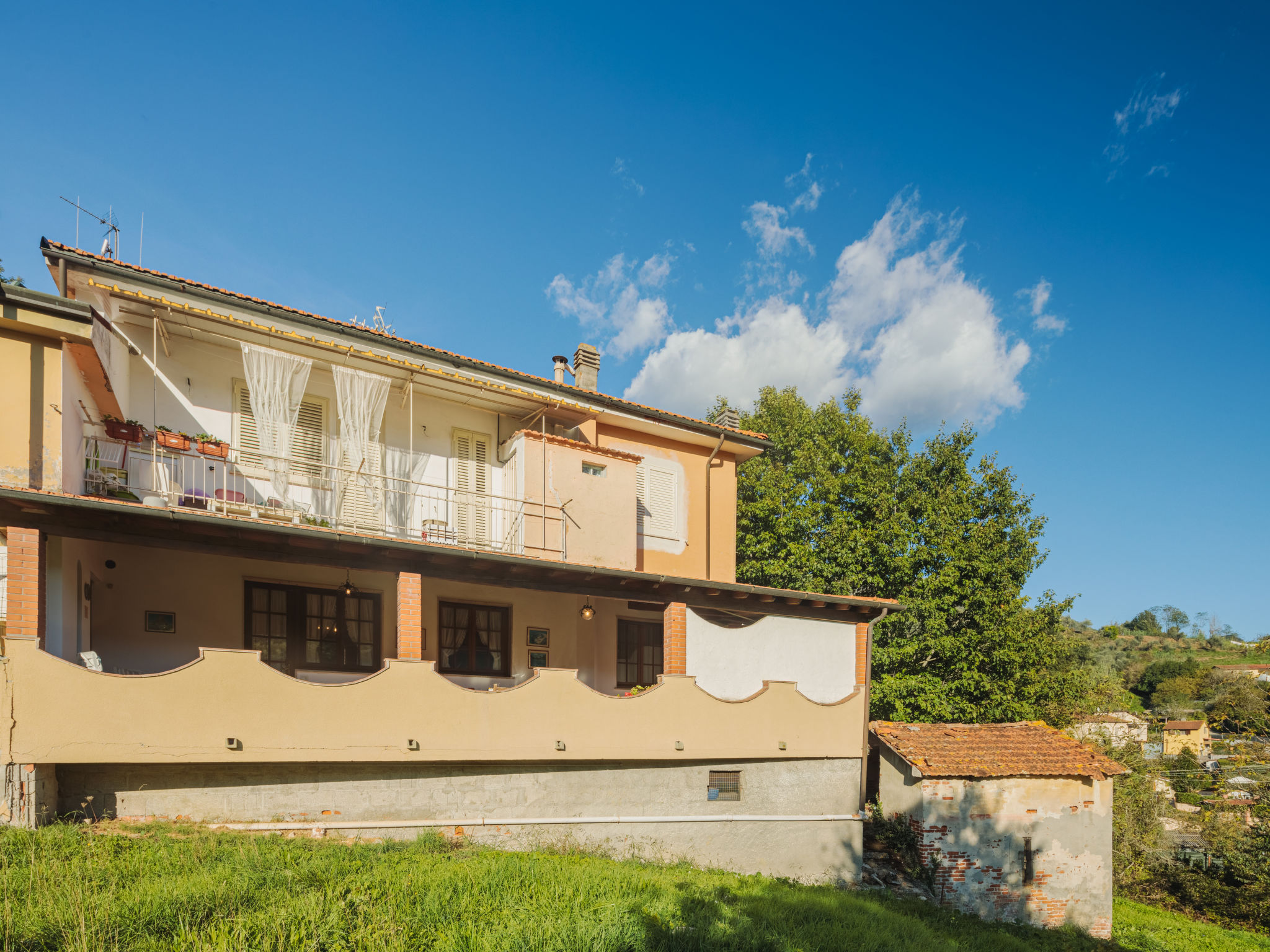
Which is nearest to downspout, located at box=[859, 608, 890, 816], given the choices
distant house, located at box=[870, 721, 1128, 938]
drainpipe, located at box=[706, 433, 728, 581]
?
distant house, located at box=[870, 721, 1128, 938]

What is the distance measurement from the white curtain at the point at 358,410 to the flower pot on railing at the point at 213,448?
1796mm

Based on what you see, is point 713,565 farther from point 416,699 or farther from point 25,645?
point 25,645

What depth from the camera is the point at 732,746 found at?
43.3ft

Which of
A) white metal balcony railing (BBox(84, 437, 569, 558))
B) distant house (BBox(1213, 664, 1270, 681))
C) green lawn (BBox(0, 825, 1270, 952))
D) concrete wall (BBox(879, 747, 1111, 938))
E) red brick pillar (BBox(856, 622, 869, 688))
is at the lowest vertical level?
distant house (BBox(1213, 664, 1270, 681))

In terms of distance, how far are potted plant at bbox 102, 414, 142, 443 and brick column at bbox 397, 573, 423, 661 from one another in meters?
4.50

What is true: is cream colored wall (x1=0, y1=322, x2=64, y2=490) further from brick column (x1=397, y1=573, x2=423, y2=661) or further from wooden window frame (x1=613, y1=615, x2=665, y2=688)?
wooden window frame (x1=613, y1=615, x2=665, y2=688)

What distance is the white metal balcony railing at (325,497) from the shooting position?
11500 mm

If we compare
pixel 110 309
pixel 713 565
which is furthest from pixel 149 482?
pixel 713 565

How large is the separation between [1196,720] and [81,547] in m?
77.8

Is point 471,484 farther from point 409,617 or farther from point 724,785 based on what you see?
point 724,785

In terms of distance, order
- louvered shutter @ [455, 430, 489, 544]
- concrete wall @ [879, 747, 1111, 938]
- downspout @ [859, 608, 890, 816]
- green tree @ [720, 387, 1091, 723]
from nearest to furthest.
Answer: downspout @ [859, 608, 890, 816] < concrete wall @ [879, 747, 1111, 938] < louvered shutter @ [455, 430, 489, 544] < green tree @ [720, 387, 1091, 723]

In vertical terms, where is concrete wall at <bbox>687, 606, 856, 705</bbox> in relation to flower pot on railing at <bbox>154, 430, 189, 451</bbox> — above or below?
below

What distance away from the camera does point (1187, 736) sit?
2378 inches

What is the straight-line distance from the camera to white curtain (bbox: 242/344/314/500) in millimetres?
12367
